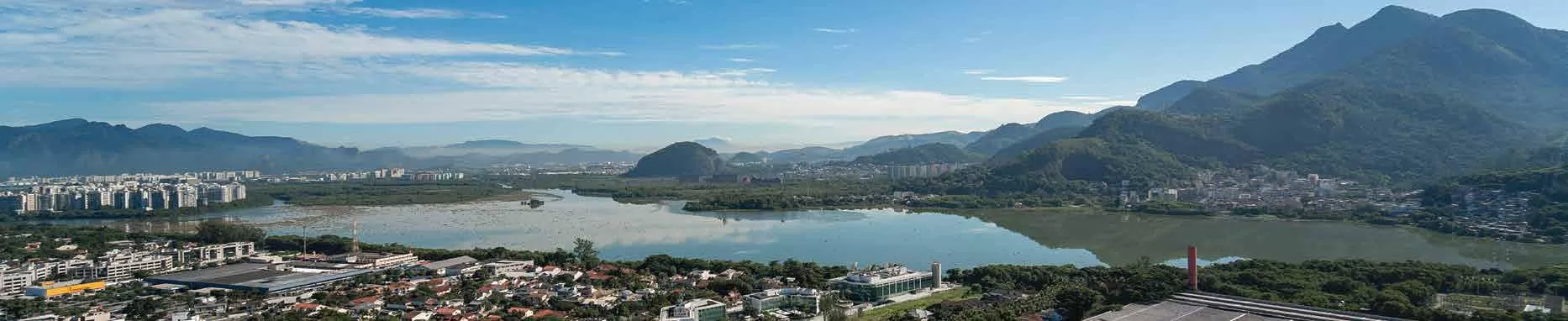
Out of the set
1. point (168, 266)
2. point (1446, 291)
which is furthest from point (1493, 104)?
point (168, 266)

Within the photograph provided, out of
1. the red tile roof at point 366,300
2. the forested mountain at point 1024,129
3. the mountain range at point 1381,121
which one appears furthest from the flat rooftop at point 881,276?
the forested mountain at point 1024,129

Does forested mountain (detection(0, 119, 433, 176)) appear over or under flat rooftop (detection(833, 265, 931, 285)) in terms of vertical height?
over

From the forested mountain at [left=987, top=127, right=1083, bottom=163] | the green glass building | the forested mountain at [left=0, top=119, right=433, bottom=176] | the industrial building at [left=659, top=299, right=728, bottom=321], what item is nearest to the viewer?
the industrial building at [left=659, top=299, right=728, bottom=321]

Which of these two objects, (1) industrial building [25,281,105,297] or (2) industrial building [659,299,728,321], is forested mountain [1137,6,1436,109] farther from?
(1) industrial building [25,281,105,297]

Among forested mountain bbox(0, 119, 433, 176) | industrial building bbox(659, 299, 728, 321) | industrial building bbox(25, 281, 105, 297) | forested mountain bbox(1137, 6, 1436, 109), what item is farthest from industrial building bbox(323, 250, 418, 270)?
forested mountain bbox(0, 119, 433, 176)

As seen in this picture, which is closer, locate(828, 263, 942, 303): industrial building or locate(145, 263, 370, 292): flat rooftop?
locate(828, 263, 942, 303): industrial building

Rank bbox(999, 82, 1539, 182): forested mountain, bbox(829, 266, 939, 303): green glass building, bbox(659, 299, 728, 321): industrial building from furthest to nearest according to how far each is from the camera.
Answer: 1. bbox(999, 82, 1539, 182): forested mountain
2. bbox(829, 266, 939, 303): green glass building
3. bbox(659, 299, 728, 321): industrial building

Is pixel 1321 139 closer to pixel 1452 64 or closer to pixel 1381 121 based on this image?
pixel 1381 121

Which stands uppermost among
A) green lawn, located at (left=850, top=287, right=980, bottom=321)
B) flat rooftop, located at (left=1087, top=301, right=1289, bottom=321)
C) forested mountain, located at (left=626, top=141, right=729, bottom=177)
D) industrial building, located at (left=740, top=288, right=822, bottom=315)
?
forested mountain, located at (left=626, top=141, right=729, bottom=177)
